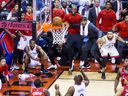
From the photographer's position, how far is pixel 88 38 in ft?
46.7

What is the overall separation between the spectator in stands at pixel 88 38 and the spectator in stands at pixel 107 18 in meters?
0.34

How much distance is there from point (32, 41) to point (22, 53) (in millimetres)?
1492

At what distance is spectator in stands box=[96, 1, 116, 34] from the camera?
1432cm

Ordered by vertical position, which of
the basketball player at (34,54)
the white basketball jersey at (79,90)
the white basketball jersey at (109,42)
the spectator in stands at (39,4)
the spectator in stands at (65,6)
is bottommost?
the basketball player at (34,54)

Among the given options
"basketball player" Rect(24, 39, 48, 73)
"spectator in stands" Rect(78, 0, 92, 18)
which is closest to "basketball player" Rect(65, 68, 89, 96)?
"basketball player" Rect(24, 39, 48, 73)

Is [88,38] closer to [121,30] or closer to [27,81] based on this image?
[121,30]

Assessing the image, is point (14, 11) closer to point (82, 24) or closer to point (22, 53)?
point (22, 53)

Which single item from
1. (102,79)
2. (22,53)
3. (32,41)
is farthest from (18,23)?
(102,79)

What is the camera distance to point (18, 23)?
44.8 feet

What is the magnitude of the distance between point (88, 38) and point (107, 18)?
2.79 feet

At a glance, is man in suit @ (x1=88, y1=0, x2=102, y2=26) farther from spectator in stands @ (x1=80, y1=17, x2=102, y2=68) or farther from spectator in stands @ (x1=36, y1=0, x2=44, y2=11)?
spectator in stands @ (x1=36, y1=0, x2=44, y2=11)

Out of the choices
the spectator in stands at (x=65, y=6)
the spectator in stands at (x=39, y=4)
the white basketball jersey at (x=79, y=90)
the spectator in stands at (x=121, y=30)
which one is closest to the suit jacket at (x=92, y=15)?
the spectator in stands at (x=121, y=30)

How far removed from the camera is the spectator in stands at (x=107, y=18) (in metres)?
14.3

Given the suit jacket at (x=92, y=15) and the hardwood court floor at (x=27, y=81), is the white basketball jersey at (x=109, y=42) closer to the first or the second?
the hardwood court floor at (x=27, y=81)
